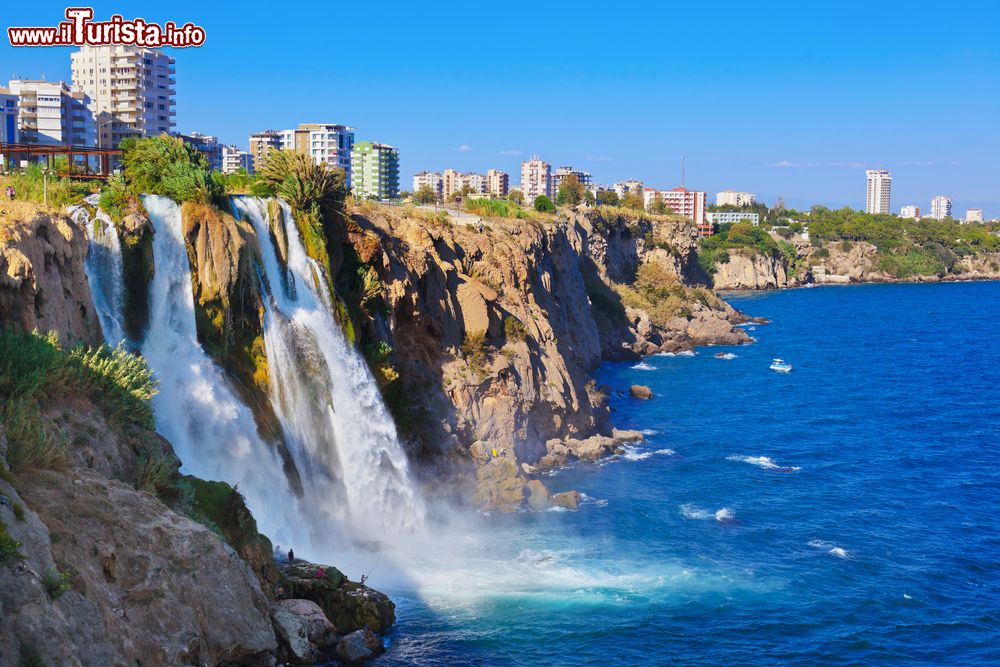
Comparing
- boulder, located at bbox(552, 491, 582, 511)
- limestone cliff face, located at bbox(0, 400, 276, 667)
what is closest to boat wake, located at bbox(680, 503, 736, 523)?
A: boulder, located at bbox(552, 491, 582, 511)

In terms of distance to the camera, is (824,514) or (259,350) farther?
(824,514)

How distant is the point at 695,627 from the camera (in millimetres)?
26938

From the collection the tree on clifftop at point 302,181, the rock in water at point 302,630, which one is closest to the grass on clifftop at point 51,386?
the rock in water at point 302,630

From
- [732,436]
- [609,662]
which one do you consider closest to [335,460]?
[609,662]

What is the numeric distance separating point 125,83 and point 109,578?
98422mm

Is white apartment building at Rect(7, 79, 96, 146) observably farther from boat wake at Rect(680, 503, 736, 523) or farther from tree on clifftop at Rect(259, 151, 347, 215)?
boat wake at Rect(680, 503, 736, 523)

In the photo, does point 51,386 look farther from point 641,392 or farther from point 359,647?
point 641,392

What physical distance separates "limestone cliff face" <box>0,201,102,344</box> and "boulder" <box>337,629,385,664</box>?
32.0 feet

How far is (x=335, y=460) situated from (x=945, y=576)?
20338mm

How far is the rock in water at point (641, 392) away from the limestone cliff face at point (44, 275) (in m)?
39.8

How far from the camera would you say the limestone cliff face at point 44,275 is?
21.5 metres

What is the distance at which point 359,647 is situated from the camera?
2319cm

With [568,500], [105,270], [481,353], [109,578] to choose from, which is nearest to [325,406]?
[105,270]

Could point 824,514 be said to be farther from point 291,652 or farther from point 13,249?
point 13,249
